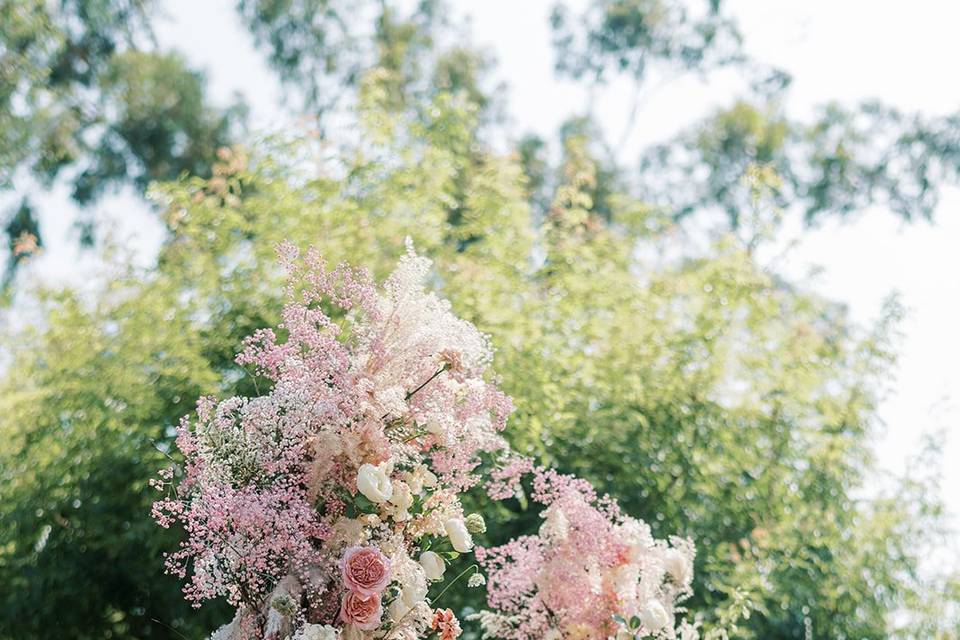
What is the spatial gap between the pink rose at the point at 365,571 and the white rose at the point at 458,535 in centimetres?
21

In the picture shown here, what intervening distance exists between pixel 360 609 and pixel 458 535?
0.88 feet

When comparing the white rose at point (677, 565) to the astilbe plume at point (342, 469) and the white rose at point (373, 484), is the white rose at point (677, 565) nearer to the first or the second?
the astilbe plume at point (342, 469)

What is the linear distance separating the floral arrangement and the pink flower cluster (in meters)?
0.08

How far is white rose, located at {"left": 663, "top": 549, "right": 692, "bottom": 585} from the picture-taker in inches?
90.3

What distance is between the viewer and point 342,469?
6.07ft

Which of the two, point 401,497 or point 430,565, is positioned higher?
point 401,497

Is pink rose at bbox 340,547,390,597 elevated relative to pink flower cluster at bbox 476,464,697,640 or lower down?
lower down

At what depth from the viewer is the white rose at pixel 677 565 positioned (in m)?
2.29

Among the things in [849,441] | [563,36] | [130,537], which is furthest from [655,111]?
[130,537]

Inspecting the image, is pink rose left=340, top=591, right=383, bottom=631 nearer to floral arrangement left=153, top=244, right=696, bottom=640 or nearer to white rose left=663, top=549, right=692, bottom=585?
floral arrangement left=153, top=244, right=696, bottom=640

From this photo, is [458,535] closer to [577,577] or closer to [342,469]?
[342,469]

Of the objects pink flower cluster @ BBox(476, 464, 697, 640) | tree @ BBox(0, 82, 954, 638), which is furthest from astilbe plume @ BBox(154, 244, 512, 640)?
tree @ BBox(0, 82, 954, 638)

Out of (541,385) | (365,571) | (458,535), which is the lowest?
(365,571)

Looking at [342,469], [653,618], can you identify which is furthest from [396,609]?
[653,618]
